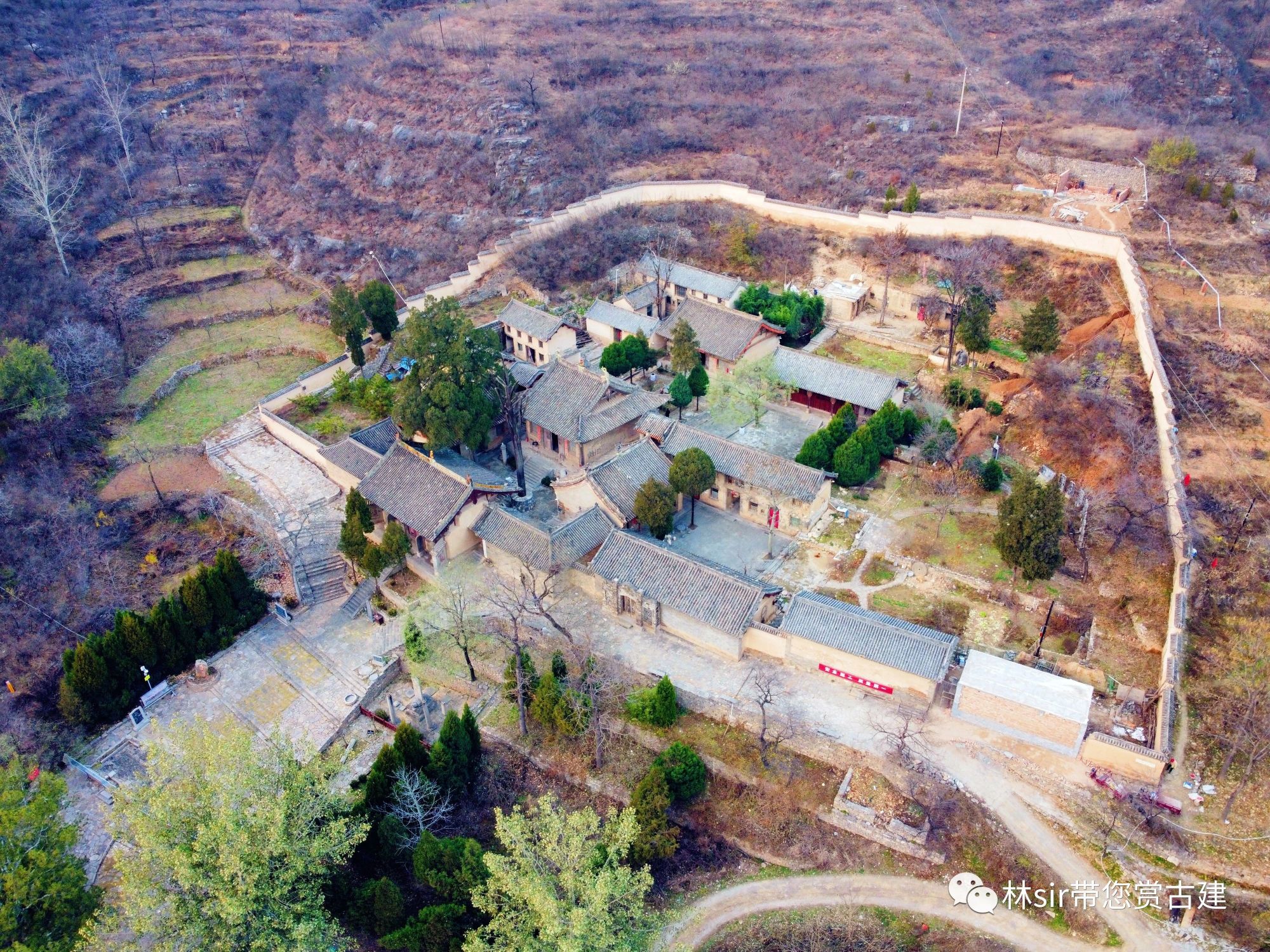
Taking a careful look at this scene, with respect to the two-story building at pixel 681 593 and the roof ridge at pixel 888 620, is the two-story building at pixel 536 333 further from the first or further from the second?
the roof ridge at pixel 888 620

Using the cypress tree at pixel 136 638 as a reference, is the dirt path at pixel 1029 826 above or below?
below

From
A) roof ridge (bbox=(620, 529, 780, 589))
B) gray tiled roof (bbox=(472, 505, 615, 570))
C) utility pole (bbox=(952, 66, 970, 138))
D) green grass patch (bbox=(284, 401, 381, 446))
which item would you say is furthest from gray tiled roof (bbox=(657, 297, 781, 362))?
utility pole (bbox=(952, 66, 970, 138))

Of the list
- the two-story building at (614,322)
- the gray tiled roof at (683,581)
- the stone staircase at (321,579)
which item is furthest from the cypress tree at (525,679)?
the two-story building at (614,322)

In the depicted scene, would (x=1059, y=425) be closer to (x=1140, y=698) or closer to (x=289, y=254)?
(x=1140, y=698)

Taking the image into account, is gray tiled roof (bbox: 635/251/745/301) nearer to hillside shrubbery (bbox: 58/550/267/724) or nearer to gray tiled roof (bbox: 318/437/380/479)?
gray tiled roof (bbox: 318/437/380/479)

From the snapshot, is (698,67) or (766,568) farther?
(698,67)

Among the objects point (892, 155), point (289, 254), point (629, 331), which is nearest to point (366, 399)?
point (629, 331)
